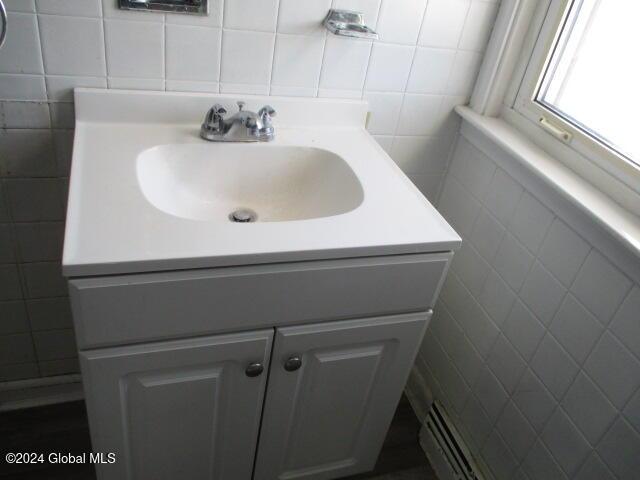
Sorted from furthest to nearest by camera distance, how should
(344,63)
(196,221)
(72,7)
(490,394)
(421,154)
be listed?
(421,154) → (490,394) → (344,63) → (72,7) → (196,221)

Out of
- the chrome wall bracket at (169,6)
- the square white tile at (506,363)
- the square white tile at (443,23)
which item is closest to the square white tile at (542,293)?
the square white tile at (506,363)

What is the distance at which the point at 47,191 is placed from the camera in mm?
1157

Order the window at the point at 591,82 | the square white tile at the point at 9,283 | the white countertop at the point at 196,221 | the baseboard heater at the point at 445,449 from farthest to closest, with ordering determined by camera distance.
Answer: the baseboard heater at the point at 445,449 < the square white tile at the point at 9,283 < the window at the point at 591,82 < the white countertop at the point at 196,221

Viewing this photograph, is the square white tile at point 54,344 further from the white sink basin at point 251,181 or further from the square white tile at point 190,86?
the square white tile at point 190,86

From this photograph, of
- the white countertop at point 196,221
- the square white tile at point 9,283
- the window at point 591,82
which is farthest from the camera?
the square white tile at point 9,283

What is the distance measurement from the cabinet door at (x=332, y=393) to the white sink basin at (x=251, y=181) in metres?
0.26

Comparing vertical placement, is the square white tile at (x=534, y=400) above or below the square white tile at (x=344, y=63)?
below

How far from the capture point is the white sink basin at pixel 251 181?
1062 mm

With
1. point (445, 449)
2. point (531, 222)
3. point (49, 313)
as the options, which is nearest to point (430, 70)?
point (531, 222)

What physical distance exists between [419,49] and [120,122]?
2.29 ft

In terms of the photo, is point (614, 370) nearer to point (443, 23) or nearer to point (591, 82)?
point (591, 82)

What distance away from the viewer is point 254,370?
946mm

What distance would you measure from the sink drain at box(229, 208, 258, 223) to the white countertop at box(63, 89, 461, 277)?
0.15 meters

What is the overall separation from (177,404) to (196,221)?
365 mm
